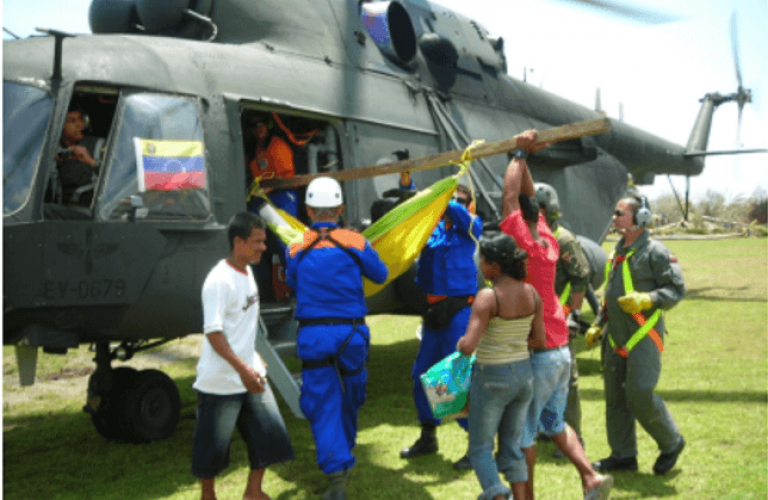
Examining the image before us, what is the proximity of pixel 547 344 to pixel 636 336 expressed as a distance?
111cm

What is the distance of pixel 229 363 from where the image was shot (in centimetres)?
341

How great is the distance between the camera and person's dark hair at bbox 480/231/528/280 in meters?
3.31

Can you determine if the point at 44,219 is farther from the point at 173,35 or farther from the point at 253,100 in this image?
the point at 173,35

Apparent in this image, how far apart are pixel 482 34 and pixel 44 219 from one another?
19.3 feet

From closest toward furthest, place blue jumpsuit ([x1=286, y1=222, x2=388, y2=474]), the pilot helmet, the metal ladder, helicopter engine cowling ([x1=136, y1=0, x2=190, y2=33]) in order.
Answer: blue jumpsuit ([x1=286, y1=222, x2=388, y2=474])
the metal ladder
the pilot helmet
helicopter engine cowling ([x1=136, y1=0, x2=190, y2=33])

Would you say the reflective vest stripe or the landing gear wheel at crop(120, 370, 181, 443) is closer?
the reflective vest stripe

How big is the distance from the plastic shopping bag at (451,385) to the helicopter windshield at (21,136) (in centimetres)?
277

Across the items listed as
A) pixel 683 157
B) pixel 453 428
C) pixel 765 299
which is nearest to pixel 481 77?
pixel 453 428

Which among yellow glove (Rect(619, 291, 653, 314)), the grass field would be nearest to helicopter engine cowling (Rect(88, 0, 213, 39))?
the grass field

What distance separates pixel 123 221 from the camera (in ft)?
14.2

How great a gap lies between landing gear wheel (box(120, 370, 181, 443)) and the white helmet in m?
2.44

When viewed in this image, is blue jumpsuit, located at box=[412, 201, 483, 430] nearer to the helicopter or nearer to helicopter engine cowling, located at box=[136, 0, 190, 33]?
the helicopter

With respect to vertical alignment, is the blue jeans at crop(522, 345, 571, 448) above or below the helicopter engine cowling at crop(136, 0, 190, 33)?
below

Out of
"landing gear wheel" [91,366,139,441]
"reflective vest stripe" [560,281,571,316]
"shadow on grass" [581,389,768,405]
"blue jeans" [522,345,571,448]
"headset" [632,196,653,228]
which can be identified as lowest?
"shadow on grass" [581,389,768,405]
